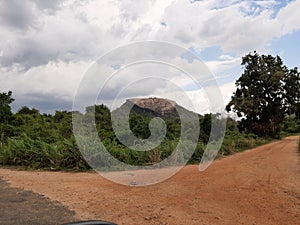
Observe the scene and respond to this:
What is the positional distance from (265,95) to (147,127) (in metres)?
11.7

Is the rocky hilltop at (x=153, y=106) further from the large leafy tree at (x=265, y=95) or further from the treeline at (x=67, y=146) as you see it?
the large leafy tree at (x=265, y=95)

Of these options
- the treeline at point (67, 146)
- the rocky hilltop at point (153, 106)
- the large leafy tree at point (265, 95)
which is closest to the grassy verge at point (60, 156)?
the treeline at point (67, 146)

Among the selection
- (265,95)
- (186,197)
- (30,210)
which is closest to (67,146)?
(30,210)

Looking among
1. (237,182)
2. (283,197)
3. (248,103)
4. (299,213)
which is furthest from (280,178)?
(248,103)

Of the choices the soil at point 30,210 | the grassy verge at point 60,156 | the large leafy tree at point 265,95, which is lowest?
the soil at point 30,210

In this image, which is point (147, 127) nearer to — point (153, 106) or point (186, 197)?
point (153, 106)

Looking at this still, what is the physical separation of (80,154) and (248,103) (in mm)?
14162

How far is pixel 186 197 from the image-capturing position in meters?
4.45

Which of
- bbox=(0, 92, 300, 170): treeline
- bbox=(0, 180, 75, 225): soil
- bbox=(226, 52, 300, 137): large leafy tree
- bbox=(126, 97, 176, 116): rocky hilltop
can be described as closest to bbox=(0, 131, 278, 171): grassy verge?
bbox=(0, 92, 300, 170): treeline

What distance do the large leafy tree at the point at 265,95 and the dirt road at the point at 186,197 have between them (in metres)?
13.9

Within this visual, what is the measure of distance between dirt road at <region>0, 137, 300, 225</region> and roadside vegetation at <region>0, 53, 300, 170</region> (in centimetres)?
138

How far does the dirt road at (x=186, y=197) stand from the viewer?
3.60 metres

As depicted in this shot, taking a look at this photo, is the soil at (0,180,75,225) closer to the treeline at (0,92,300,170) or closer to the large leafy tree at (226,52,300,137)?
the treeline at (0,92,300,170)

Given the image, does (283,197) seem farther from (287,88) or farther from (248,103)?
(287,88)
